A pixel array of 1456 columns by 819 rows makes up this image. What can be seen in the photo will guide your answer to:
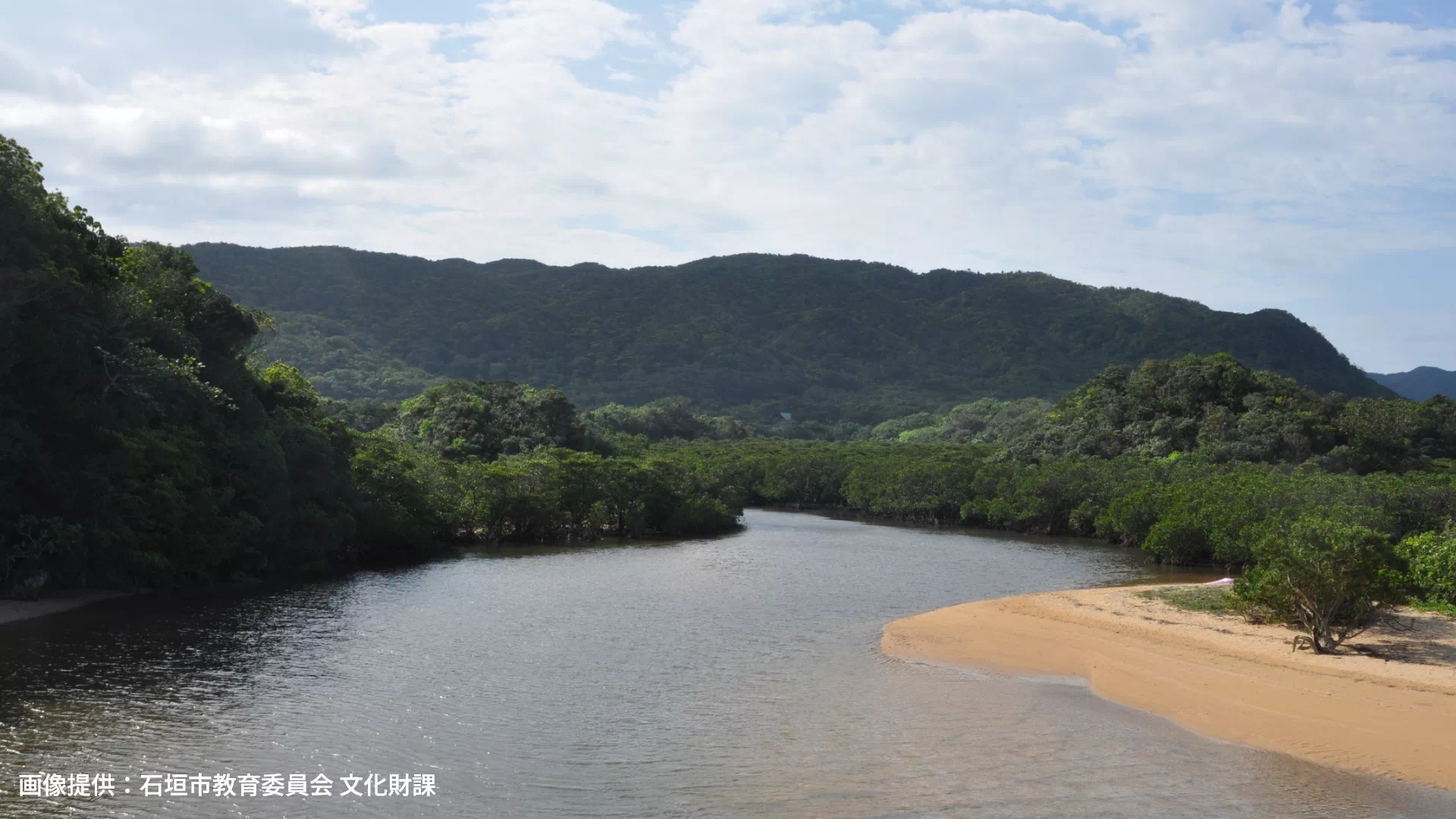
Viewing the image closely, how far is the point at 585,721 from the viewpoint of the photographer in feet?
65.2

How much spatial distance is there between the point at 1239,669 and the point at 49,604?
27.9 meters

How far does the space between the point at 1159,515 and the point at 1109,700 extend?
114ft

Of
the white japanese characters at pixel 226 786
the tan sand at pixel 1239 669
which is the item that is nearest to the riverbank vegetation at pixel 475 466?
the tan sand at pixel 1239 669

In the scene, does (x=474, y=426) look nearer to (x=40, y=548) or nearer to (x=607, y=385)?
(x=40, y=548)

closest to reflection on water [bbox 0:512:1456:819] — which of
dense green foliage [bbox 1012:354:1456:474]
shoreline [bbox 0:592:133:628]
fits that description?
shoreline [bbox 0:592:133:628]

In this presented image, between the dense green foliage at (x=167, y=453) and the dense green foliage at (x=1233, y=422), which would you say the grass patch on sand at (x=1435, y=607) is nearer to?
the dense green foliage at (x=167, y=453)

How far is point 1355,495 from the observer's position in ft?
148

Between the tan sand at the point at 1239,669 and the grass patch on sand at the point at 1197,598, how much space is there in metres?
0.54

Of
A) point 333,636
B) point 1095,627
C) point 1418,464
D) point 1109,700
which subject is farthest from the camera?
point 1418,464

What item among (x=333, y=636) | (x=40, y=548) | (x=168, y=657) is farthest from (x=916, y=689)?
(x=40, y=548)

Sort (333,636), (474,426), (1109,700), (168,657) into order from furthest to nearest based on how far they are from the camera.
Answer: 1. (474,426)
2. (333,636)
3. (168,657)
4. (1109,700)

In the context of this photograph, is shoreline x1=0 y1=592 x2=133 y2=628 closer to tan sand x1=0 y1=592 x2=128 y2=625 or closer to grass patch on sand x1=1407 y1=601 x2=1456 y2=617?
tan sand x1=0 y1=592 x2=128 y2=625

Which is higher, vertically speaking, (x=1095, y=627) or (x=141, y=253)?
(x=141, y=253)

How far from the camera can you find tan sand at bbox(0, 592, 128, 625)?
86.8ft
